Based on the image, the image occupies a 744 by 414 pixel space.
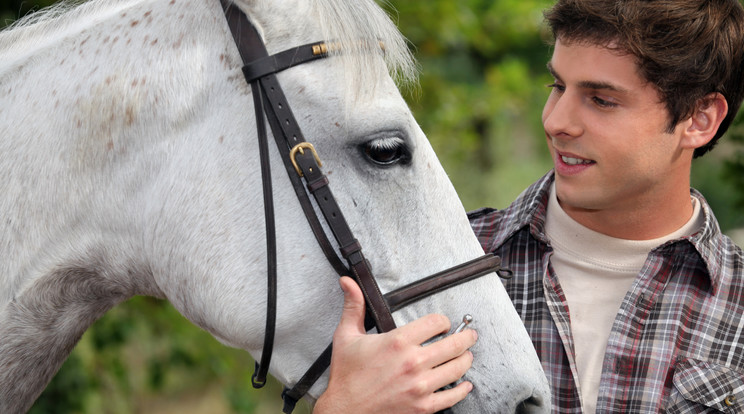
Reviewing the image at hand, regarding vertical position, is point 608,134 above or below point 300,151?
below

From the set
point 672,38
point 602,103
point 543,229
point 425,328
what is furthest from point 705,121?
point 425,328

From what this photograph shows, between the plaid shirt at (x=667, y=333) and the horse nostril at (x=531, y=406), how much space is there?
233 millimetres

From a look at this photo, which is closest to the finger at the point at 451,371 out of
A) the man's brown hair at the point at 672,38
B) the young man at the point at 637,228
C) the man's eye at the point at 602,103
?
the young man at the point at 637,228

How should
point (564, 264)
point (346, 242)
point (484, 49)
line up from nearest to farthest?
point (346, 242), point (564, 264), point (484, 49)

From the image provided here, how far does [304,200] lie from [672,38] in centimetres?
129

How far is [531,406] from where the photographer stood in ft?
5.75

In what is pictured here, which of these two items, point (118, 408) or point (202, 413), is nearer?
point (118, 408)

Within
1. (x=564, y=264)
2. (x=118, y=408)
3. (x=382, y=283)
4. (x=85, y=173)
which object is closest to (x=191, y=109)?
(x=85, y=173)

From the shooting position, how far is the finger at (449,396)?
1.63 metres

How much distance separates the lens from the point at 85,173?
6.16ft

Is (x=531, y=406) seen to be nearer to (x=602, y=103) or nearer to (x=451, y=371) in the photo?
(x=451, y=371)

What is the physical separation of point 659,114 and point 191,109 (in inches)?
57.4

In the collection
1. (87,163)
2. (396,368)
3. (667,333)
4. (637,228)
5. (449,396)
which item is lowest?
(667,333)

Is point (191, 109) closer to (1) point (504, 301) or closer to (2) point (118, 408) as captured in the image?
(1) point (504, 301)
